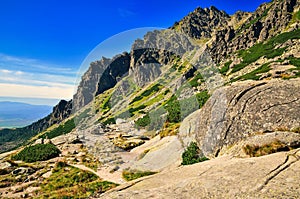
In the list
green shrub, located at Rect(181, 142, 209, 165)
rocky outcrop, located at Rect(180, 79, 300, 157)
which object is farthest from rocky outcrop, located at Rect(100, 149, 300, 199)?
green shrub, located at Rect(181, 142, 209, 165)

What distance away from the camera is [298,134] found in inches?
730

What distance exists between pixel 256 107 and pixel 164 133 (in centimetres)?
2600

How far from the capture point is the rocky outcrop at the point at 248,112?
70.9 ft

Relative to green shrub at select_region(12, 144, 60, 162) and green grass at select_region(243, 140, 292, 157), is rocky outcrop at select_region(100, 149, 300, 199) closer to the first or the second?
green grass at select_region(243, 140, 292, 157)

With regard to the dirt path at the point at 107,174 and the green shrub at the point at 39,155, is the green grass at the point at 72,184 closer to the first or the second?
the dirt path at the point at 107,174

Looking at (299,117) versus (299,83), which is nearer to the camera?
(299,117)

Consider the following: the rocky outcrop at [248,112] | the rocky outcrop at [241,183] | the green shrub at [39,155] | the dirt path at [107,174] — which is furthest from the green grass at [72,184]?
the rocky outcrop at [241,183]

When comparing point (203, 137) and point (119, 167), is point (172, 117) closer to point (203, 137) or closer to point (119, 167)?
point (119, 167)

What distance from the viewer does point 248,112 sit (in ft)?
76.3

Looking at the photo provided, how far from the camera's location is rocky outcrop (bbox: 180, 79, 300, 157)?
21609 mm

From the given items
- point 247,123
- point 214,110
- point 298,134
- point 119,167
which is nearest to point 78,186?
point 119,167

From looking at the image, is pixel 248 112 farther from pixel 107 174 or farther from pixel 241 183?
pixel 107 174

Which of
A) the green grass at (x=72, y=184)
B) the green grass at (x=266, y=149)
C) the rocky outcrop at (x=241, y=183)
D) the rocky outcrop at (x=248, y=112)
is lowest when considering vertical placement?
the green grass at (x=72, y=184)

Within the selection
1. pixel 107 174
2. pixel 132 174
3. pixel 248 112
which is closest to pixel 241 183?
pixel 248 112
